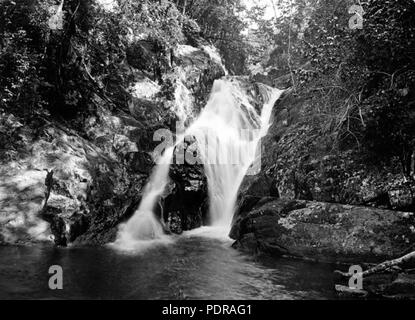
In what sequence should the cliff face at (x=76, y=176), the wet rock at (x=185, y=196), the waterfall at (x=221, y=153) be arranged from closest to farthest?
the cliff face at (x=76, y=176)
the waterfall at (x=221, y=153)
the wet rock at (x=185, y=196)

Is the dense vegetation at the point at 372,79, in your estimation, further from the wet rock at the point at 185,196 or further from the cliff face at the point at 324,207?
the wet rock at the point at 185,196

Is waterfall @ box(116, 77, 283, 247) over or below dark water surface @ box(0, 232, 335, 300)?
over

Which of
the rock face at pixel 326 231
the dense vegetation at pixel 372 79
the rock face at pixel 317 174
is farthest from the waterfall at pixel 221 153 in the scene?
the dense vegetation at pixel 372 79

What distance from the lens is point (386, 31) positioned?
8.14m

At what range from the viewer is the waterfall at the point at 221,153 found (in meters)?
10.6

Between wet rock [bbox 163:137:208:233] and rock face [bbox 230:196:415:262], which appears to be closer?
rock face [bbox 230:196:415:262]

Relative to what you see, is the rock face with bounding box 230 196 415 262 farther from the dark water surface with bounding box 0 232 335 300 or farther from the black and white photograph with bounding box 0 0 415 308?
the dark water surface with bounding box 0 232 335 300

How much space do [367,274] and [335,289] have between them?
56cm

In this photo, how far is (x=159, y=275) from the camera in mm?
6426

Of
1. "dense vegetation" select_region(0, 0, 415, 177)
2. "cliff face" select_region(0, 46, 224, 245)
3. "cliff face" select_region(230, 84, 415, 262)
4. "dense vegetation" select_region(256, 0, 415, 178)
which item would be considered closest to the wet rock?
"cliff face" select_region(0, 46, 224, 245)

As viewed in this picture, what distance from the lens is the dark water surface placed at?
17.9 ft

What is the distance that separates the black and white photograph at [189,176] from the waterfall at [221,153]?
8 cm

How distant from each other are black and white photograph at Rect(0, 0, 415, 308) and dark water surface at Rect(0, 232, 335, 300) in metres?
0.05
